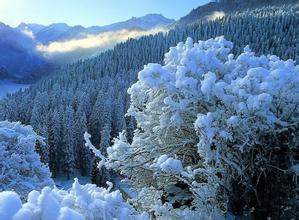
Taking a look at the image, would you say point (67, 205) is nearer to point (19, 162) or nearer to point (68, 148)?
point (19, 162)

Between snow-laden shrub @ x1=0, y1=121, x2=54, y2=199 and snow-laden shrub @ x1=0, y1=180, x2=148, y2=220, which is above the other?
snow-laden shrub @ x1=0, y1=180, x2=148, y2=220

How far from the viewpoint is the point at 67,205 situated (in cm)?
582

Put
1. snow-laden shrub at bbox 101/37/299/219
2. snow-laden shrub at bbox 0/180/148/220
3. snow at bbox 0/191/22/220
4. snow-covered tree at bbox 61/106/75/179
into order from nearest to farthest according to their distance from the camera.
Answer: snow at bbox 0/191/22/220 → snow-laden shrub at bbox 0/180/148/220 → snow-laden shrub at bbox 101/37/299/219 → snow-covered tree at bbox 61/106/75/179

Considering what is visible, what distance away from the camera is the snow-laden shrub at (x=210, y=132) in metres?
8.38

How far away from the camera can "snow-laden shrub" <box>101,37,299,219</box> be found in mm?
8375

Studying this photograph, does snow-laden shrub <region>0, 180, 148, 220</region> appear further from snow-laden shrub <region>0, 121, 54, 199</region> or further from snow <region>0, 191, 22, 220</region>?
snow-laden shrub <region>0, 121, 54, 199</region>

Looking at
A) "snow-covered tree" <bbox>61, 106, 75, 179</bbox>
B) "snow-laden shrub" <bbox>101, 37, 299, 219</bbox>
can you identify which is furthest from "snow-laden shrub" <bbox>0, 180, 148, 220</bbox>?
"snow-covered tree" <bbox>61, 106, 75, 179</bbox>

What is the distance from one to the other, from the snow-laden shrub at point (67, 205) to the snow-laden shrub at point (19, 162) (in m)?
14.2

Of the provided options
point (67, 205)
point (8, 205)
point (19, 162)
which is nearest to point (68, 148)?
point (19, 162)

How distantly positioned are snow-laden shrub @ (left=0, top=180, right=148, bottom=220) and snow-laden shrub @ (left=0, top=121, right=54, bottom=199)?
46.7 feet

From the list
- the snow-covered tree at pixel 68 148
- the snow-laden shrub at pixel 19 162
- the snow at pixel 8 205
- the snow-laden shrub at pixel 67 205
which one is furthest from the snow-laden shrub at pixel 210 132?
the snow-covered tree at pixel 68 148

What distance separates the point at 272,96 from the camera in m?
9.02

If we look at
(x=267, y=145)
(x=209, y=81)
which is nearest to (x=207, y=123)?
(x=209, y=81)

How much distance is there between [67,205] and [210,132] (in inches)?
128
